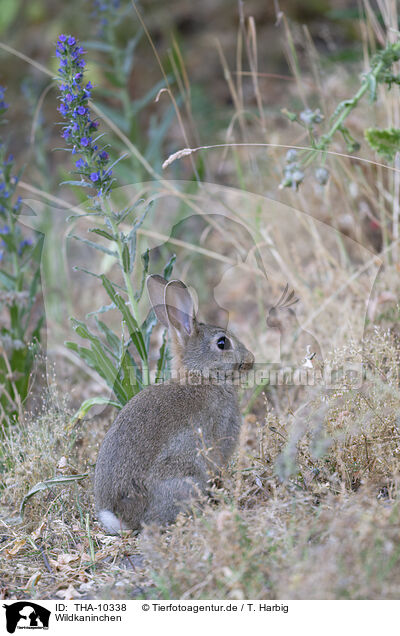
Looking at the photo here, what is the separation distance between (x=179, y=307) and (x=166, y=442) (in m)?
0.74

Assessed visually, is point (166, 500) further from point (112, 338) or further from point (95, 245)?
Answer: point (95, 245)

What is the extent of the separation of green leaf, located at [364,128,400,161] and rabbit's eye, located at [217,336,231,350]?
4.53 feet

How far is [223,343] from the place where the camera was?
3.78 meters

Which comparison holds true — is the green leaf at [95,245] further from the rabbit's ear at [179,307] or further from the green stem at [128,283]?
the rabbit's ear at [179,307]

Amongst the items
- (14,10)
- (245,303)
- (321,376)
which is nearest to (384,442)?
(321,376)

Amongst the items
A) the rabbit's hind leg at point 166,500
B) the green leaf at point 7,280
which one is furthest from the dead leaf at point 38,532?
the green leaf at point 7,280

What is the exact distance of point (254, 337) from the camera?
17.4 feet

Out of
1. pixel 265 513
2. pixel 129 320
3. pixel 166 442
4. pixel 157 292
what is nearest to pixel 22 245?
pixel 129 320

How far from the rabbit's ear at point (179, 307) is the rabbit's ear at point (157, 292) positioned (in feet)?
0.10

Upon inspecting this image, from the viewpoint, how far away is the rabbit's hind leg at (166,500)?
3281 mm

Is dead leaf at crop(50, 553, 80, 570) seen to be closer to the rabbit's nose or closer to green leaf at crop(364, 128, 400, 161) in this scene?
the rabbit's nose

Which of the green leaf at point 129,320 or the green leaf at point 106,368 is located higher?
→ the green leaf at point 129,320

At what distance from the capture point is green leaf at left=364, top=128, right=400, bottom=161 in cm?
385

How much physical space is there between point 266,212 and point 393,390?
9.33 feet
